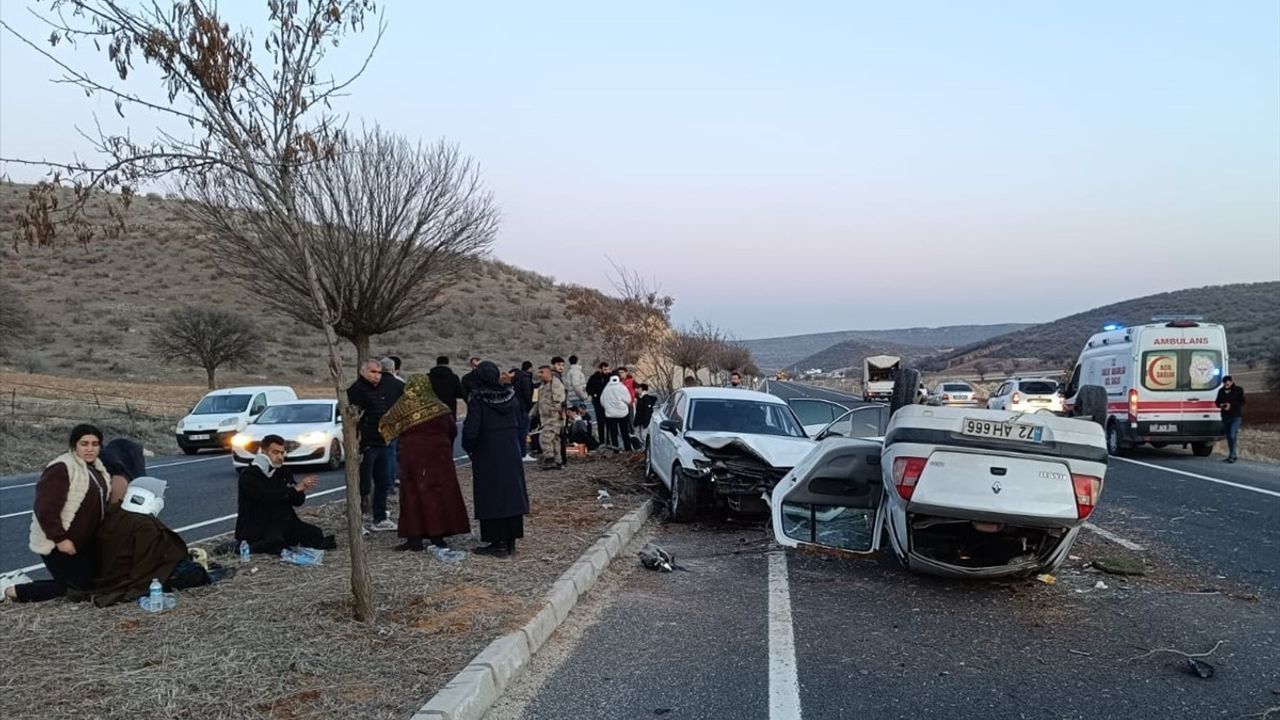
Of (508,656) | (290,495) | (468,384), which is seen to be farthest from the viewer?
(468,384)

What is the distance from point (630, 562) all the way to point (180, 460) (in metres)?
16.0

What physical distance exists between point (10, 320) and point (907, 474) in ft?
144

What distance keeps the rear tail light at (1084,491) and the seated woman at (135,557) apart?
625cm

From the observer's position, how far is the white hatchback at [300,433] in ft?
53.2

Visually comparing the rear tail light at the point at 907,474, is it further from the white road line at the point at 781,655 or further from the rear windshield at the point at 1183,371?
the rear windshield at the point at 1183,371

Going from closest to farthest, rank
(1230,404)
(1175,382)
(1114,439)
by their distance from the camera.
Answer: (1230,404) < (1175,382) < (1114,439)

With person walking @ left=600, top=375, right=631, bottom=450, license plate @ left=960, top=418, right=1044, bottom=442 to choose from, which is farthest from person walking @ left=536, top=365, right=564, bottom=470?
license plate @ left=960, top=418, right=1044, bottom=442

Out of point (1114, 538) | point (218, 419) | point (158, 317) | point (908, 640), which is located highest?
point (158, 317)

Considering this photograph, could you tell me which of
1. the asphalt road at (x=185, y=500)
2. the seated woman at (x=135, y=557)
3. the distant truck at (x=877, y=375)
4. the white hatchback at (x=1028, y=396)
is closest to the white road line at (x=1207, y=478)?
the white hatchback at (x=1028, y=396)

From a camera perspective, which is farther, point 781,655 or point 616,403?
point 616,403

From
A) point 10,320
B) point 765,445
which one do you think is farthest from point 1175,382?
point 10,320

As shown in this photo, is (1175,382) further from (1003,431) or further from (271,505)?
(271,505)

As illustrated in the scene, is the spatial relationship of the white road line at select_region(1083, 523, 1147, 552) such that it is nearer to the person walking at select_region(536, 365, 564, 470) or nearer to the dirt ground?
the dirt ground

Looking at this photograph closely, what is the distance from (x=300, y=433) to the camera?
669 inches
